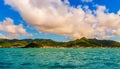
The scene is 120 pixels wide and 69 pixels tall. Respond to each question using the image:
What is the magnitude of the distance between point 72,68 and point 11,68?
12991 millimetres

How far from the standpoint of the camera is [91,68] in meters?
45.4

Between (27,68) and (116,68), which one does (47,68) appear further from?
(116,68)

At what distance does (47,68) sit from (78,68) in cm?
654

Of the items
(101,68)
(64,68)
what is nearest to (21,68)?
(64,68)

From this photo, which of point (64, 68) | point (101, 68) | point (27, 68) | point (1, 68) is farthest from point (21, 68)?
point (101, 68)

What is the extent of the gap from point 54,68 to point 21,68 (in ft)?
22.7

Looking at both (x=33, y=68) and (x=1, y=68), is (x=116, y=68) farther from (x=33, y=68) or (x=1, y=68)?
(x=1, y=68)

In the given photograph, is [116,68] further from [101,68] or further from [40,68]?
[40,68]

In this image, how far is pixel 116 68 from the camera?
151ft

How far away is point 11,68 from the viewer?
46219 millimetres

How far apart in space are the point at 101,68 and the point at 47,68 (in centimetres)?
1142

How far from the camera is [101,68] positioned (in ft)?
150

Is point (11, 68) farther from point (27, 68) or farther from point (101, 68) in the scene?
point (101, 68)

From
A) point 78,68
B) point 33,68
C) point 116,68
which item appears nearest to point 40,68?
point 33,68
